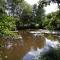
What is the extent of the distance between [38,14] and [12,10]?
8278 millimetres

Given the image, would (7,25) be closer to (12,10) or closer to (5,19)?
(5,19)

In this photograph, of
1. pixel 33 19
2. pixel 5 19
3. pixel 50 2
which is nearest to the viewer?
pixel 50 2

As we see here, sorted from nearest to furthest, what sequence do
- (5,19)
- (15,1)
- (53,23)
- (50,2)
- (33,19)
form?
(50,2) → (5,19) → (53,23) → (15,1) → (33,19)

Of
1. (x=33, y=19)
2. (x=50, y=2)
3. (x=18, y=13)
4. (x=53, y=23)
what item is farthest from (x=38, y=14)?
(x=50, y=2)

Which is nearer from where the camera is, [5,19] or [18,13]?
[5,19]

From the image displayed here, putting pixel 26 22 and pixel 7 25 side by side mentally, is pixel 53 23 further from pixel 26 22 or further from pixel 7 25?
pixel 26 22

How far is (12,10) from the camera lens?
190 feet

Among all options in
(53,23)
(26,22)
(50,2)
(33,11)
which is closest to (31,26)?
(26,22)

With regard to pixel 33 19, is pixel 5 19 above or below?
above

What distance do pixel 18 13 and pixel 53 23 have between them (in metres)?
42.8

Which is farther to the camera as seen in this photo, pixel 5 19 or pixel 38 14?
pixel 38 14

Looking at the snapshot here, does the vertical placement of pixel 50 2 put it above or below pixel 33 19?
above

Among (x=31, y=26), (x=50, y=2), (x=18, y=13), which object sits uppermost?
(x=50, y=2)

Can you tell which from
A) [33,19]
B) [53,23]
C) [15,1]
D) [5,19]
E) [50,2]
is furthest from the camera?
[33,19]
